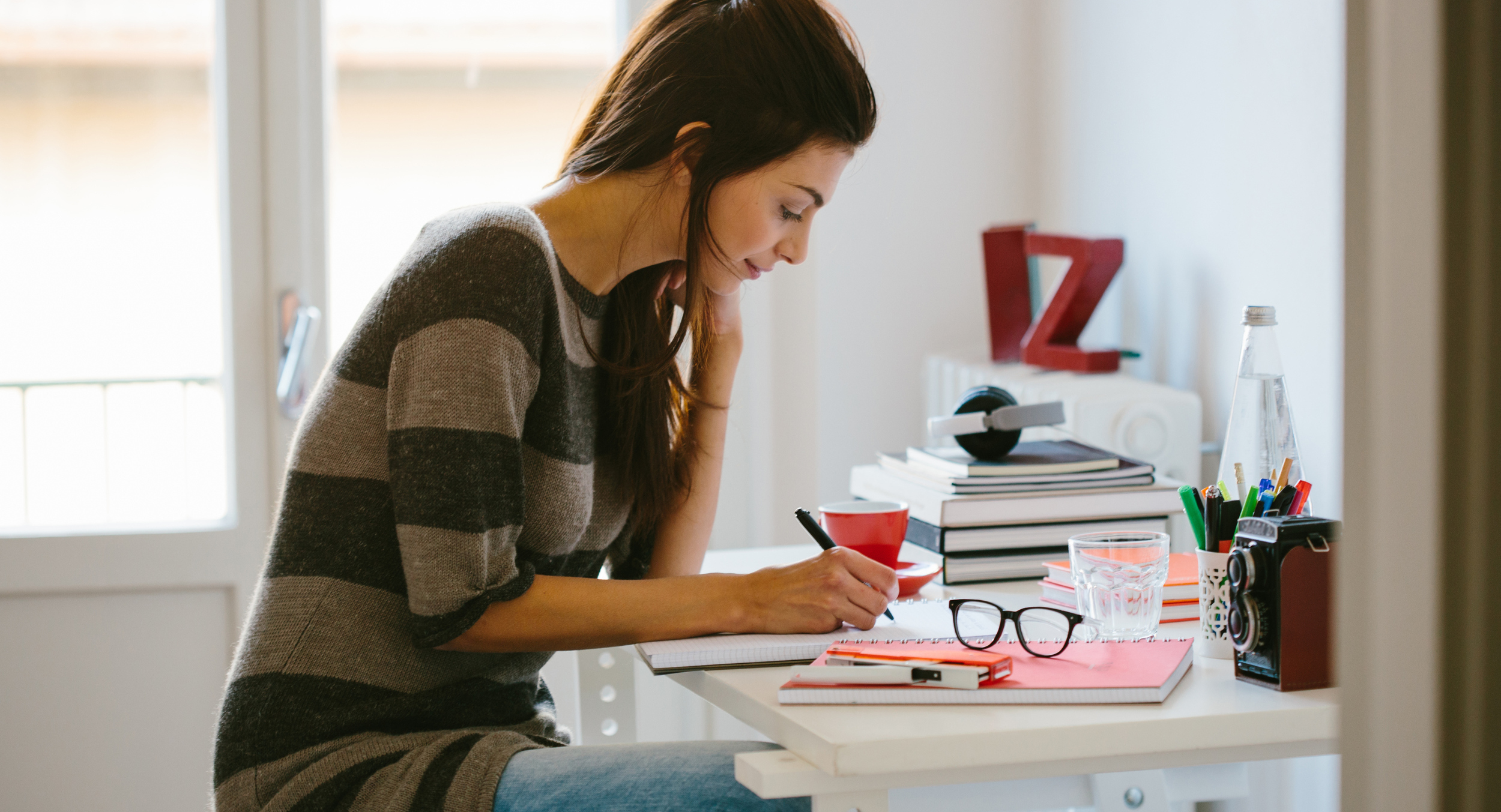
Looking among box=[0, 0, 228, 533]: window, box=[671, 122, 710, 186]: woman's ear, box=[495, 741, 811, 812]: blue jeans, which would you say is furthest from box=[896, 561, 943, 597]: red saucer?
box=[0, 0, 228, 533]: window

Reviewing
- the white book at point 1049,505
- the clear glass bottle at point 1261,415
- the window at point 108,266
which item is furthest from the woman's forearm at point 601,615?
the window at point 108,266

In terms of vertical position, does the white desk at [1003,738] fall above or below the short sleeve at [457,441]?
below

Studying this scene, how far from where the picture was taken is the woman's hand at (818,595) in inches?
36.6

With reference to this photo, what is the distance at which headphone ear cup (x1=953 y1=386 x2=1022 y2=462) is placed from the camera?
4.17 ft

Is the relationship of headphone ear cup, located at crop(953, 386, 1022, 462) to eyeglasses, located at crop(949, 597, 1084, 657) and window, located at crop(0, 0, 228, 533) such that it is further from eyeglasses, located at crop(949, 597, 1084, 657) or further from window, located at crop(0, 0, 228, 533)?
window, located at crop(0, 0, 228, 533)

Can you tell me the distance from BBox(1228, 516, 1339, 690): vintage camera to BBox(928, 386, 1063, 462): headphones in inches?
17.2

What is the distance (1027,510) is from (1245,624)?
40cm

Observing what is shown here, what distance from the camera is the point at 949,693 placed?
0.77 m

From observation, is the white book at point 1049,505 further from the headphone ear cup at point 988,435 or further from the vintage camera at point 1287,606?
the vintage camera at point 1287,606

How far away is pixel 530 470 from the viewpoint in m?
0.97

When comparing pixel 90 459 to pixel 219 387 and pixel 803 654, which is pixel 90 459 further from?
pixel 803 654

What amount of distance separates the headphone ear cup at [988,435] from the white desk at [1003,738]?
46 centimetres

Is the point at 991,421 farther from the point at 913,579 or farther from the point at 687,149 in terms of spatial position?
the point at 687,149

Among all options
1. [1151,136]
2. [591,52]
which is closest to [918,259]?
[1151,136]
